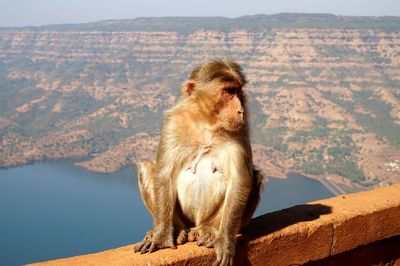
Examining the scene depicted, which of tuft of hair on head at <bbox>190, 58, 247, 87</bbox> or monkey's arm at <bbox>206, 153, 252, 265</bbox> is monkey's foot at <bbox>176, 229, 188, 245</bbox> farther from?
tuft of hair on head at <bbox>190, 58, 247, 87</bbox>

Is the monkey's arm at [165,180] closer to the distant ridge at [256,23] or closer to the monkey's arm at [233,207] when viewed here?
the monkey's arm at [233,207]

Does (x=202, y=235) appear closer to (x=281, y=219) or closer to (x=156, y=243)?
(x=156, y=243)

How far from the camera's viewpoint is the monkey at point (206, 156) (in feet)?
11.6

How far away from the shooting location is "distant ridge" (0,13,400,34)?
144 meters

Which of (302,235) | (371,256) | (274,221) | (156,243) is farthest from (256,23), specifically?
(156,243)

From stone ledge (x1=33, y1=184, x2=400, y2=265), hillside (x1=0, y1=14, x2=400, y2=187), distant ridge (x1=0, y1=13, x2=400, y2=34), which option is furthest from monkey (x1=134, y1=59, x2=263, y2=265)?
distant ridge (x1=0, y1=13, x2=400, y2=34)

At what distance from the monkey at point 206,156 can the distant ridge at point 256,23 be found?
142368 mm

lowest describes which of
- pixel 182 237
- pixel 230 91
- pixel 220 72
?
pixel 182 237

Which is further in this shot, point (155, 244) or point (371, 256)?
point (371, 256)

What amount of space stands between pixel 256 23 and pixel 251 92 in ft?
121

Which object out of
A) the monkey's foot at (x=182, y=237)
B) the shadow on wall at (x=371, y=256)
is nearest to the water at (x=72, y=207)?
the shadow on wall at (x=371, y=256)

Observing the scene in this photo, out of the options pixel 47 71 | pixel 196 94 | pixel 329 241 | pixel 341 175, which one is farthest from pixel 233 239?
pixel 47 71

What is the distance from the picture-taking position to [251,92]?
127 metres

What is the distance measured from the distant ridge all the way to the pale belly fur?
142518 mm
